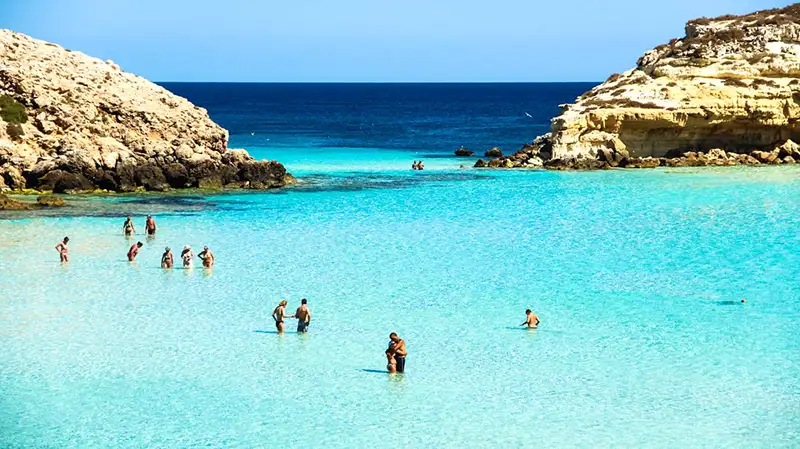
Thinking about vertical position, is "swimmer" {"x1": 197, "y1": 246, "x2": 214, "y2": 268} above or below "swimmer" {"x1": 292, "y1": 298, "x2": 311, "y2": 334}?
above

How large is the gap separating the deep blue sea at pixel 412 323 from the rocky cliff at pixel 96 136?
2510 millimetres

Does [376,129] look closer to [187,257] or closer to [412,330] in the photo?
[187,257]

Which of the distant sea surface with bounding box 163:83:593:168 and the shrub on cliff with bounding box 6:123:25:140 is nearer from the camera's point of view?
the shrub on cliff with bounding box 6:123:25:140

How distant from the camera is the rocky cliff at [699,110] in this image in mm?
57438

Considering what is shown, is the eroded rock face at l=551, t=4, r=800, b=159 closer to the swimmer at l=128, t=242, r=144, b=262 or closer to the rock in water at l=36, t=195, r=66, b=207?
the rock in water at l=36, t=195, r=66, b=207

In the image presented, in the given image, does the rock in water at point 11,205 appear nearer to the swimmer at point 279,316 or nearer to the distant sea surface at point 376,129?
the swimmer at point 279,316

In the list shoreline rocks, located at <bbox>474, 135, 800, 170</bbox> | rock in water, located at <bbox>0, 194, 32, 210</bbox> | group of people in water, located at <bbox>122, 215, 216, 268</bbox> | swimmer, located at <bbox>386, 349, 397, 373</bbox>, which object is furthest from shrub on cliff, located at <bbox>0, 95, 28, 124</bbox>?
swimmer, located at <bbox>386, 349, 397, 373</bbox>

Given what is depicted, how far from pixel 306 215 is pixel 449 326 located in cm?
1797

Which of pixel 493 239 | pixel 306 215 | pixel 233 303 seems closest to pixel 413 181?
pixel 306 215

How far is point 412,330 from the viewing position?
2517cm

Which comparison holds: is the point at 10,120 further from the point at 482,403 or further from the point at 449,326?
the point at 482,403

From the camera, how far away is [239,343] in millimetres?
24062

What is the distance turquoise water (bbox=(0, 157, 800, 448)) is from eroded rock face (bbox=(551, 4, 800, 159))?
14.3 m

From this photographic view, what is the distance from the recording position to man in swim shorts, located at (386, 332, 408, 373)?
21734 millimetres
